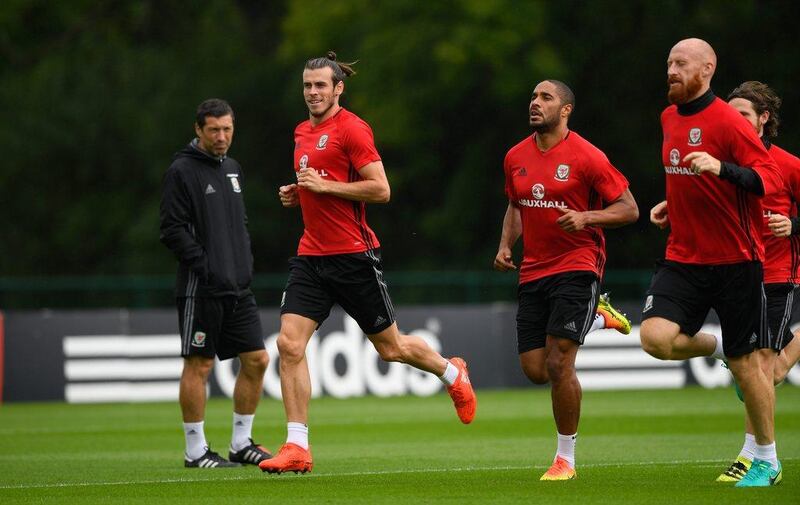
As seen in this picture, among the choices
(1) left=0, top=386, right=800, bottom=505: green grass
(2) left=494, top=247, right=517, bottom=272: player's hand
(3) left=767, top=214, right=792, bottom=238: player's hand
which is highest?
(3) left=767, top=214, right=792, bottom=238: player's hand

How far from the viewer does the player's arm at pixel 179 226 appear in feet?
38.4

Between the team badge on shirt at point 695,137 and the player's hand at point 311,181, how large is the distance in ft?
7.69

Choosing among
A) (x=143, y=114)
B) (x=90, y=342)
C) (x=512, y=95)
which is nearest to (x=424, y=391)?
(x=90, y=342)

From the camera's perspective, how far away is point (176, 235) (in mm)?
11703

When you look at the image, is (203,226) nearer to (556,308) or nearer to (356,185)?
(356,185)

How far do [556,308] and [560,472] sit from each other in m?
1.03

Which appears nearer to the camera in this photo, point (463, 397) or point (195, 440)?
point (463, 397)

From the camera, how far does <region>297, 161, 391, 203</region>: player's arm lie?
1012 centimetres

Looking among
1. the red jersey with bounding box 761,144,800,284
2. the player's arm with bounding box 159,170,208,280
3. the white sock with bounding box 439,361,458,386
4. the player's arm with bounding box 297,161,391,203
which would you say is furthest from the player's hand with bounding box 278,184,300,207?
the red jersey with bounding box 761,144,800,284

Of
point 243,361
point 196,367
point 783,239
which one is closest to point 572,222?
point 783,239

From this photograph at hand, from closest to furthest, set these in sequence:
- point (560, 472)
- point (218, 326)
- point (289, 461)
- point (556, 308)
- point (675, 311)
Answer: point (675, 311)
point (289, 461)
point (560, 472)
point (556, 308)
point (218, 326)

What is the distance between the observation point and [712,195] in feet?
30.8

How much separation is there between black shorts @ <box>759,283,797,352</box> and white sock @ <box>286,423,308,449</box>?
308cm

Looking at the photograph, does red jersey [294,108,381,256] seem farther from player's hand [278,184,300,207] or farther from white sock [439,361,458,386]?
white sock [439,361,458,386]
